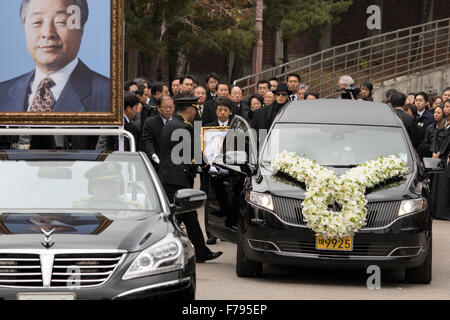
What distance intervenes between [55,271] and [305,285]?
410 cm

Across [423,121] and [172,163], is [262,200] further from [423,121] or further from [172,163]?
[423,121]

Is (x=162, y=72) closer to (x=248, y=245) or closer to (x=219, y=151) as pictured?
(x=219, y=151)

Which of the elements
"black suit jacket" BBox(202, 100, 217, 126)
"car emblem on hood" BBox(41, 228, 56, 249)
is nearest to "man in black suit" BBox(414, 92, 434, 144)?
"black suit jacket" BBox(202, 100, 217, 126)

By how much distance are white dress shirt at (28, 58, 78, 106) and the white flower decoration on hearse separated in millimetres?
2633

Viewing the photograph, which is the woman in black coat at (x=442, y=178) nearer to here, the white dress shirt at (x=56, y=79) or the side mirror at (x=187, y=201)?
the white dress shirt at (x=56, y=79)

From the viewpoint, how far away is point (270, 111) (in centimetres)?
1627

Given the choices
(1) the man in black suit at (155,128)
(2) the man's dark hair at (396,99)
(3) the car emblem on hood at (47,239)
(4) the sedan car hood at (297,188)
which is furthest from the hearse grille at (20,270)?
(2) the man's dark hair at (396,99)

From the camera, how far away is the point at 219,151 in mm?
13195

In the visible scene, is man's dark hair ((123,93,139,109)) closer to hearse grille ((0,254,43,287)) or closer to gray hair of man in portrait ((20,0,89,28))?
gray hair of man in portrait ((20,0,89,28))

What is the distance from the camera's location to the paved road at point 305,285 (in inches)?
374

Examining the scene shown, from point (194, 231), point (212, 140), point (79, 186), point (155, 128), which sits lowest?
point (194, 231)

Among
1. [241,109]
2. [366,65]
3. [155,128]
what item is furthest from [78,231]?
[366,65]

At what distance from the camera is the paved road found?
951 centimetres

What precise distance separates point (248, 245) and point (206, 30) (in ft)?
68.5
